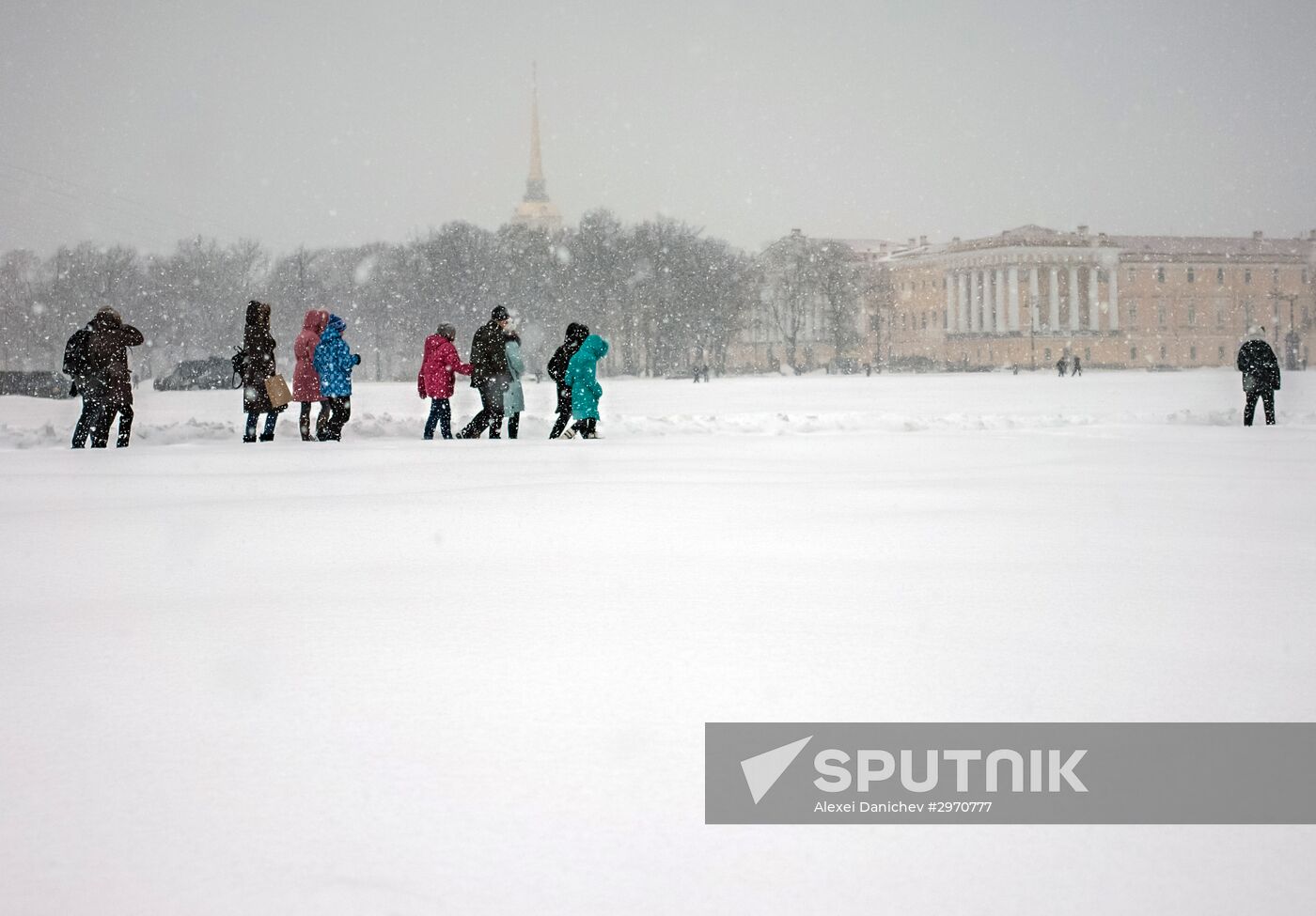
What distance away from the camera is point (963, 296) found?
12694cm

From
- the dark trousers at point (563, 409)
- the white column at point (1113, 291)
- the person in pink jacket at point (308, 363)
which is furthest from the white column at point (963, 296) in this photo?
the person in pink jacket at point (308, 363)

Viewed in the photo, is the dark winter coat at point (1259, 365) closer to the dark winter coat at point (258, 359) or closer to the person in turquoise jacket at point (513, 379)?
the person in turquoise jacket at point (513, 379)

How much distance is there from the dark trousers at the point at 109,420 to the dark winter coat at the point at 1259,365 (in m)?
15.3

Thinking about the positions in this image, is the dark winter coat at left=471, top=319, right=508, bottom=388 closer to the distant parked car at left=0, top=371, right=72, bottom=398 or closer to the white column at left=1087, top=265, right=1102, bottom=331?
the distant parked car at left=0, top=371, right=72, bottom=398

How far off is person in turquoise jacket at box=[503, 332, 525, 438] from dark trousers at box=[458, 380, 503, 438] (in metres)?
0.11

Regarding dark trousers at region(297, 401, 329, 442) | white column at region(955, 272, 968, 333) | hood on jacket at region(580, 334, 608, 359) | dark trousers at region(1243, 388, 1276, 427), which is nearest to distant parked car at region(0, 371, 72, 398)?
dark trousers at region(297, 401, 329, 442)

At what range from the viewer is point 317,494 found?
12.3 m

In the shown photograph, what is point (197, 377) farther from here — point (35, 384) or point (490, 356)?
point (490, 356)

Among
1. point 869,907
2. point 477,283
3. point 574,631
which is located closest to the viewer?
point 869,907

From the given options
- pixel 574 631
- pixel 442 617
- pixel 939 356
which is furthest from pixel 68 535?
pixel 939 356

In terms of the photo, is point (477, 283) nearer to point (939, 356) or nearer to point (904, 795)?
point (939, 356)

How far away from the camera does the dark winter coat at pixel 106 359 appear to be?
17781mm

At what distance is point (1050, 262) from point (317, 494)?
119527 mm

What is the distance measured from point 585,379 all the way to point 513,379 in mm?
964
